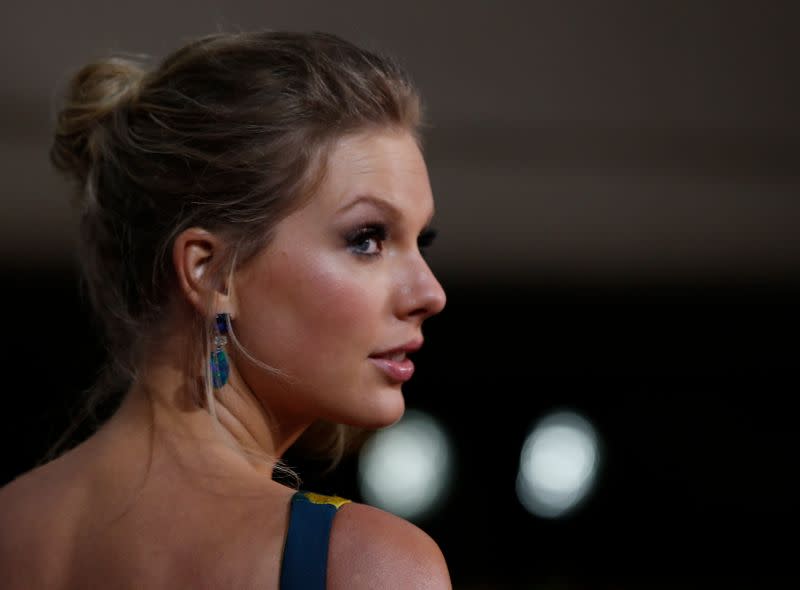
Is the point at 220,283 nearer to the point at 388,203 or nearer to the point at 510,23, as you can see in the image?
the point at 388,203

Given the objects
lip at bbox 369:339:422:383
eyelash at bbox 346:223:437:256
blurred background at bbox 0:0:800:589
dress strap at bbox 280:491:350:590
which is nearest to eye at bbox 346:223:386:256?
eyelash at bbox 346:223:437:256

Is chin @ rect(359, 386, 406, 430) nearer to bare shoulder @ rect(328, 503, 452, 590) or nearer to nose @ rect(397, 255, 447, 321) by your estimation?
nose @ rect(397, 255, 447, 321)

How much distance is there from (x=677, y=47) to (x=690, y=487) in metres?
1.62

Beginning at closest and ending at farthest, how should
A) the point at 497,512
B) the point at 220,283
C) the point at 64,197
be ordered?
the point at 220,283 → the point at 64,197 → the point at 497,512

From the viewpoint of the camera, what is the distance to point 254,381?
1242 millimetres

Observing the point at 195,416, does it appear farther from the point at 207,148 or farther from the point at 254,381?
the point at 207,148

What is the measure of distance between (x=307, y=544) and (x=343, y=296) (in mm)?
299

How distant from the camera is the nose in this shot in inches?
48.6

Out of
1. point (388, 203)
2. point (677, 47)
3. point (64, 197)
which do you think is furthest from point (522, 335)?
point (388, 203)

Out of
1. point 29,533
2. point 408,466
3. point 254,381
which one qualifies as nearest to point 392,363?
point 254,381

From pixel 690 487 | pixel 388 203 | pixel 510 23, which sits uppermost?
pixel 510 23

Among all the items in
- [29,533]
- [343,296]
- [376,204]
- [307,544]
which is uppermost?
[376,204]

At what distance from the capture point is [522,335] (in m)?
4.12

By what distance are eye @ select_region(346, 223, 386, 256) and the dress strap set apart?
1.00ft
